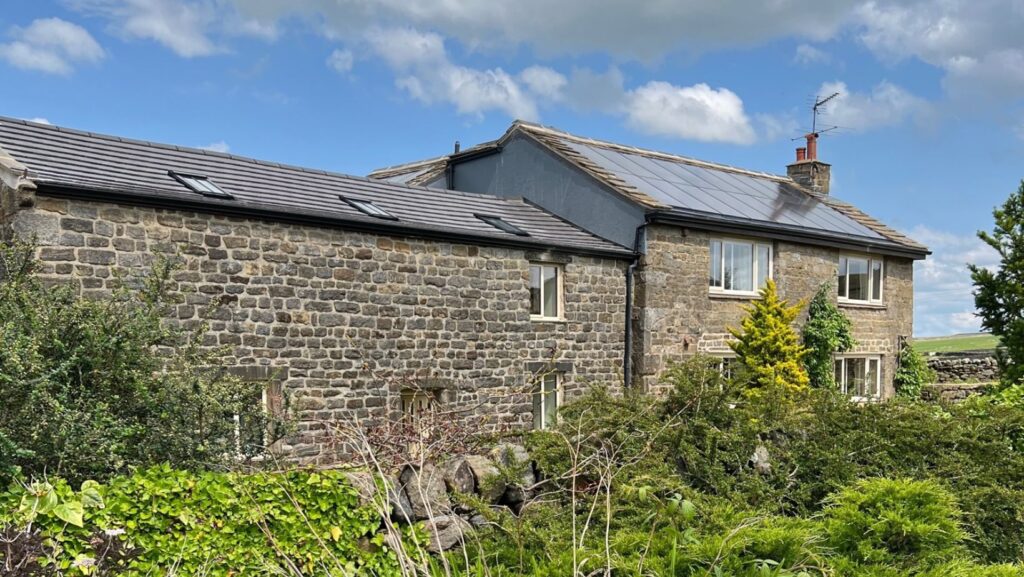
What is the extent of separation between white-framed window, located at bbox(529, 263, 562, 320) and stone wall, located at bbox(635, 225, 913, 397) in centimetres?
185

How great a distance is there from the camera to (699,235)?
1825cm

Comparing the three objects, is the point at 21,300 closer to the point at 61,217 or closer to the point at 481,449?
the point at 61,217

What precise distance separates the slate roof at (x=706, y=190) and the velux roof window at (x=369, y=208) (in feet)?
17.0

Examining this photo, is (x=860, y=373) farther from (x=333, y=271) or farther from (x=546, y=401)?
(x=333, y=271)

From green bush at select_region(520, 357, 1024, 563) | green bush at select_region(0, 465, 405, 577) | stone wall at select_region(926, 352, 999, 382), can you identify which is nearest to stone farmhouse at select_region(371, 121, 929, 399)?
stone wall at select_region(926, 352, 999, 382)

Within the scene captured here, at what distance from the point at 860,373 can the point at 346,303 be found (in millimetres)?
13763

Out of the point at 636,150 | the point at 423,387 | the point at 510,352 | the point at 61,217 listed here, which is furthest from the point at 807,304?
the point at 61,217

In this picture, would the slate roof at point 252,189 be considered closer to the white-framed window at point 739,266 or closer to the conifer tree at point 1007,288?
the white-framed window at point 739,266

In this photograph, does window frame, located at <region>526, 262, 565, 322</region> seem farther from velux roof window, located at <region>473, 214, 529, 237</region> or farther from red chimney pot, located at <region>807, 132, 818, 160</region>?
red chimney pot, located at <region>807, 132, 818, 160</region>

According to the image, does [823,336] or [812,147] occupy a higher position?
[812,147]

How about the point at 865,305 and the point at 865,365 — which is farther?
the point at 865,365

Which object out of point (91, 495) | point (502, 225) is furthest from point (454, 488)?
point (502, 225)

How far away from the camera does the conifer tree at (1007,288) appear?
18.9 meters

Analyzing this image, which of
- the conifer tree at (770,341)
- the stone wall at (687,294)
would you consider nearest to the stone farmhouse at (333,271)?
the stone wall at (687,294)
